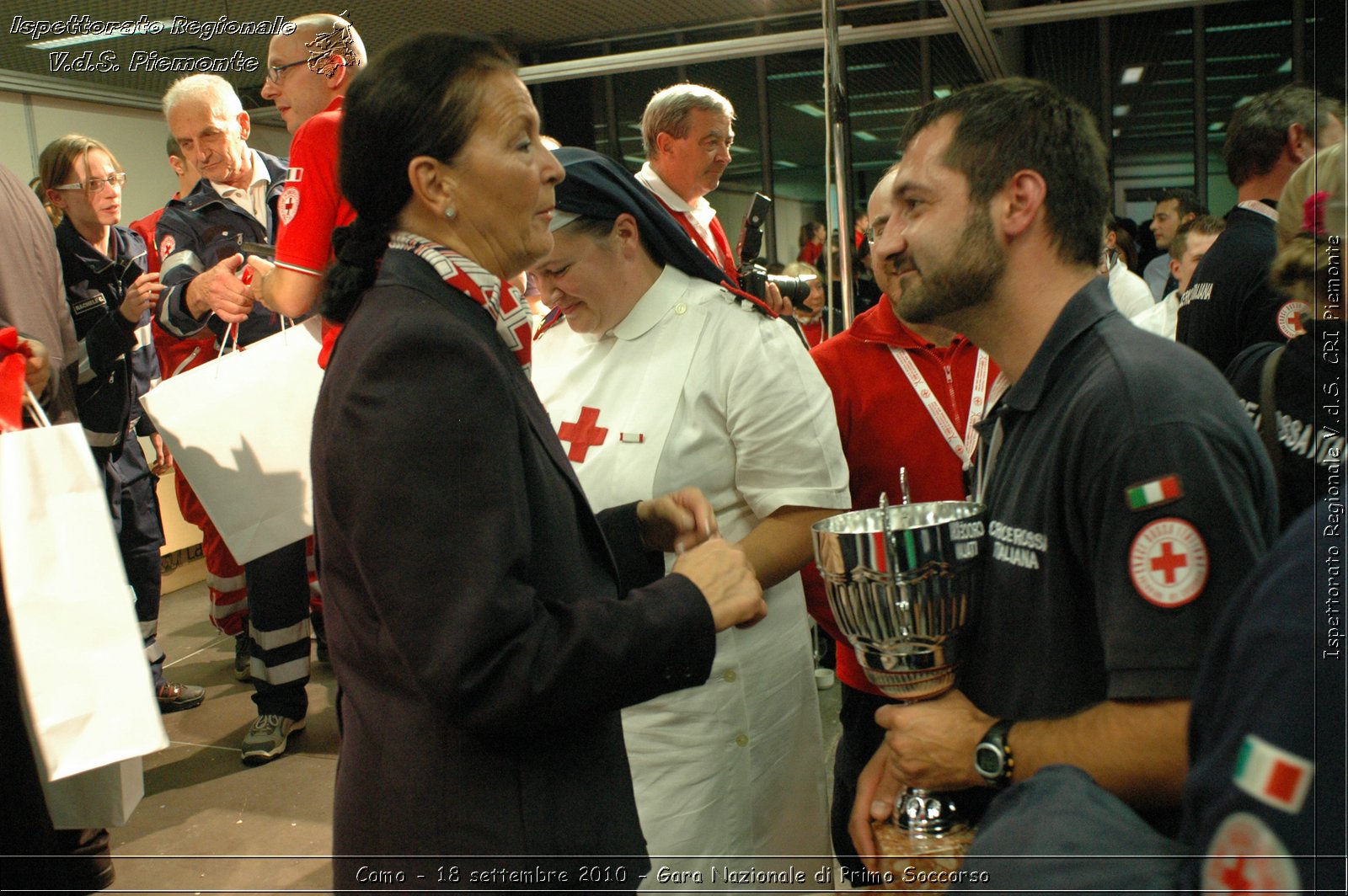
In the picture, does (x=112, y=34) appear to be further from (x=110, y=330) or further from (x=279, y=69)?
(x=279, y=69)

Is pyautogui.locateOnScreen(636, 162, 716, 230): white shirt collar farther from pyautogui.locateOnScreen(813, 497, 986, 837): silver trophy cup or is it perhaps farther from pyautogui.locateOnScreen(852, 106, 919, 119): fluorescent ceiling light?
pyautogui.locateOnScreen(852, 106, 919, 119): fluorescent ceiling light

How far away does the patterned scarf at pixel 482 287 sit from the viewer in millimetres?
1150

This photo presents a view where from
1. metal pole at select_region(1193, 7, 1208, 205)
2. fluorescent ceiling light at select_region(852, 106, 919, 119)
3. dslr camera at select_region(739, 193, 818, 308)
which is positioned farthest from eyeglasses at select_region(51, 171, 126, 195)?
fluorescent ceiling light at select_region(852, 106, 919, 119)

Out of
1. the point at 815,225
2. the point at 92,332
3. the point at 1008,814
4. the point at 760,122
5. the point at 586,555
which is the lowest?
the point at 1008,814

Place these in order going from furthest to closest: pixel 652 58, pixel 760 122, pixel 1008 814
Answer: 1. pixel 760 122
2. pixel 652 58
3. pixel 1008 814

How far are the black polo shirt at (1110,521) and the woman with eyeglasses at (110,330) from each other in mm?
3134

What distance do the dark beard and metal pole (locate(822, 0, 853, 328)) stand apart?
1.92 metres

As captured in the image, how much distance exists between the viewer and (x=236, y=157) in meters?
3.49

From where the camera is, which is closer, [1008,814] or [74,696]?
[1008,814]

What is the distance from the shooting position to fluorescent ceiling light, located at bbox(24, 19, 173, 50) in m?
3.26

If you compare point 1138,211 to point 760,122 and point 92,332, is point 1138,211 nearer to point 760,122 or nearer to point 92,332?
point 760,122

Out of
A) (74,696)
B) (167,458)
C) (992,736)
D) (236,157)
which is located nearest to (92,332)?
(236,157)

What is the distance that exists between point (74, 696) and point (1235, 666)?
1697 millimetres

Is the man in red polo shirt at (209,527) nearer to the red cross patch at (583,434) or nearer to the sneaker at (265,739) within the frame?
the sneaker at (265,739)
